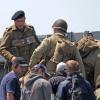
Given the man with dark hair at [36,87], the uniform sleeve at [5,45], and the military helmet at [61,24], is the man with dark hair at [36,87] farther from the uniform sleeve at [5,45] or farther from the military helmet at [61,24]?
the uniform sleeve at [5,45]

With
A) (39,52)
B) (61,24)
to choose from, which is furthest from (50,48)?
(61,24)

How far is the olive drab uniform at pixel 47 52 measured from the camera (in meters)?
10.4

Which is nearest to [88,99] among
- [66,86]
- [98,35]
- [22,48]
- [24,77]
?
[66,86]

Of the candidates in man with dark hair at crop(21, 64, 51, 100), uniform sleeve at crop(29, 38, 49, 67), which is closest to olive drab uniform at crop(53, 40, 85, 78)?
uniform sleeve at crop(29, 38, 49, 67)

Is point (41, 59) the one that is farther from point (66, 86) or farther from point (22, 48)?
point (66, 86)

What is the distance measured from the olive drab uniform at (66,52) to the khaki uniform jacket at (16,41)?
0.80m

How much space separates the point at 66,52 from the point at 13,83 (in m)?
1.55

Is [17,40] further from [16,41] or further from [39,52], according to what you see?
[39,52]

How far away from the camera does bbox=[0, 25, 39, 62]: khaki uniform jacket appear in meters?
10.9

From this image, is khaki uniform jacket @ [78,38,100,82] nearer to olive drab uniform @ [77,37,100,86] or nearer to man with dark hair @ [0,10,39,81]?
olive drab uniform @ [77,37,100,86]

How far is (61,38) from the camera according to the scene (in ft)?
34.5

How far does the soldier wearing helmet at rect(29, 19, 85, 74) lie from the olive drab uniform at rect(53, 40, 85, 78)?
0.11m

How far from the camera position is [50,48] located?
10.5m

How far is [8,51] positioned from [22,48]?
0.30 meters
